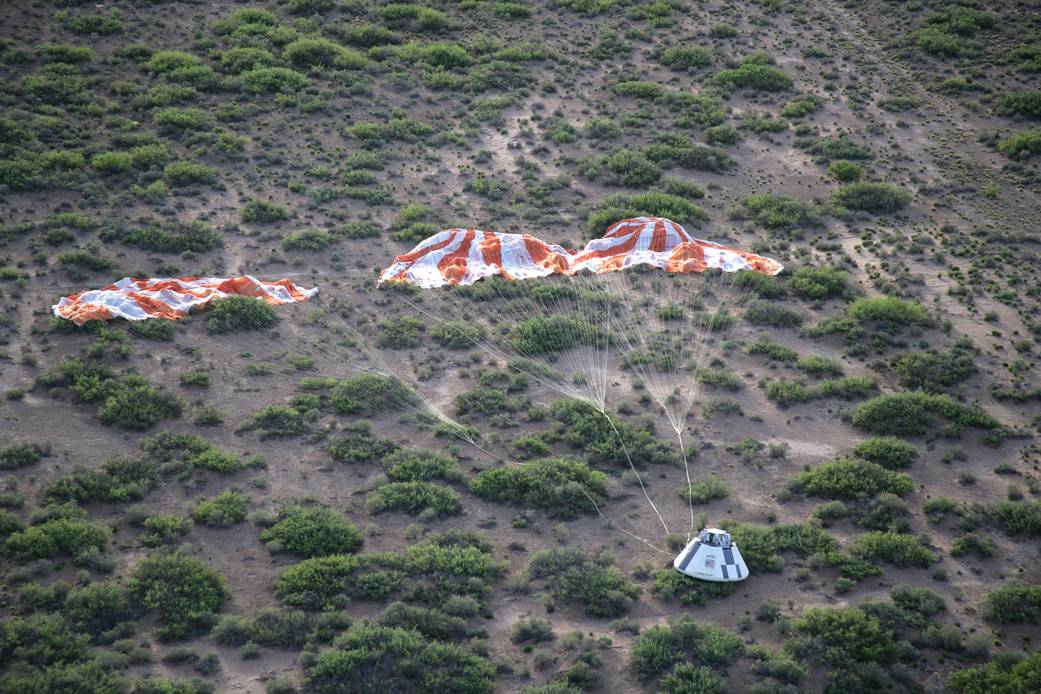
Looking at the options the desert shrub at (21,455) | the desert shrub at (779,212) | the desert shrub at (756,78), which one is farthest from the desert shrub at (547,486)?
the desert shrub at (756,78)

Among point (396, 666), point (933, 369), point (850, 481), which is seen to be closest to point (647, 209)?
point (933, 369)

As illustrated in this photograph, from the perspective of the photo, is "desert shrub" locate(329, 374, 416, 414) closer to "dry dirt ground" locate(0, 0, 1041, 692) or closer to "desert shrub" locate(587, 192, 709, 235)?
"dry dirt ground" locate(0, 0, 1041, 692)

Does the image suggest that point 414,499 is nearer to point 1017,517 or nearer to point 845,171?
point 1017,517

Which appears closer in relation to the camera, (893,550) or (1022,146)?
(893,550)

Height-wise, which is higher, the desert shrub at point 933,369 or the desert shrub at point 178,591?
the desert shrub at point 933,369

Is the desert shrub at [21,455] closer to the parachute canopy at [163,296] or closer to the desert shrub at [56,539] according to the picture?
the desert shrub at [56,539]

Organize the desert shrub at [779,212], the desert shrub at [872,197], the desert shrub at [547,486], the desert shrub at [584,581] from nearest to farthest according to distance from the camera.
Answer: the desert shrub at [584,581]
the desert shrub at [547,486]
the desert shrub at [779,212]
the desert shrub at [872,197]
